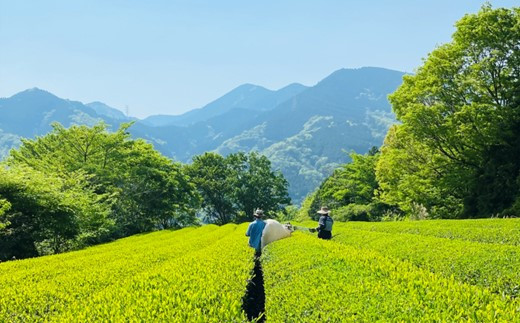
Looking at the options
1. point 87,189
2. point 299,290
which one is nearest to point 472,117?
point 299,290

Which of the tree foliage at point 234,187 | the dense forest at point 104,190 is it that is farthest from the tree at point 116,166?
the tree foliage at point 234,187

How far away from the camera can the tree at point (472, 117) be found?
29719 mm

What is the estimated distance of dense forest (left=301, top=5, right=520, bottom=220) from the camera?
2973cm

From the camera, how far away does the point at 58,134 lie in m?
46.3

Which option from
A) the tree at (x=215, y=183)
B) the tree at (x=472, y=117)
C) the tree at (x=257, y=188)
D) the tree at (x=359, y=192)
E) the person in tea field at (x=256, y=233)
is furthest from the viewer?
the tree at (x=257, y=188)

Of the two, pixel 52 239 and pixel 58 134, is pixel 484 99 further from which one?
pixel 58 134

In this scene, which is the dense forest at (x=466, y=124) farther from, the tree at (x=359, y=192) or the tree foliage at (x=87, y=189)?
the tree foliage at (x=87, y=189)

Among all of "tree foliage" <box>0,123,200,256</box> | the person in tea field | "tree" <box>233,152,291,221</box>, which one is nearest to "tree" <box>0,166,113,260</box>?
"tree foliage" <box>0,123,200,256</box>

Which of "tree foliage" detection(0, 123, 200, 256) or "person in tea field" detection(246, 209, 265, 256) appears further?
"tree foliage" detection(0, 123, 200, 256)

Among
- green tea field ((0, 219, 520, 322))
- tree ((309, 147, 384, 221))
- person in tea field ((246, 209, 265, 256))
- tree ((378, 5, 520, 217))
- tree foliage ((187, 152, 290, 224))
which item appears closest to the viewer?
green tea field ((0, 219, 520, 322))

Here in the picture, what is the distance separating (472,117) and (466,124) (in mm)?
884

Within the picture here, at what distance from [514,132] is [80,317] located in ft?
109

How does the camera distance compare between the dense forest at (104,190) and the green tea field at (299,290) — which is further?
the dense forest at (104,190)

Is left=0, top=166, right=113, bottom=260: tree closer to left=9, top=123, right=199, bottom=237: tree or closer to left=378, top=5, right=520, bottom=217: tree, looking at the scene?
left=9, top=123, right=199, bottom=237: tree
